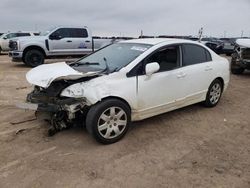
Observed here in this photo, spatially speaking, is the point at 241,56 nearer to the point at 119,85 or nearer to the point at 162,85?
the point at 162,85

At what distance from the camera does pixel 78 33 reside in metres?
15.4

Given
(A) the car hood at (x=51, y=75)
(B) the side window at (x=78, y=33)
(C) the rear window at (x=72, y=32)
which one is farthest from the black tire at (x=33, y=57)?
(A) the car hood at (x=51, y=75)

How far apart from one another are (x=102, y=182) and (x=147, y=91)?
190cm

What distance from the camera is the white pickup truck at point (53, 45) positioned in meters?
14.1

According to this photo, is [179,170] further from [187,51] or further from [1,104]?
[1,104]

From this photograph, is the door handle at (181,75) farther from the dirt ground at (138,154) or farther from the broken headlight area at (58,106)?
the broken headlight area at (58,106)

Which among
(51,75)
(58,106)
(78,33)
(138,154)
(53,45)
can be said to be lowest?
(138,154)

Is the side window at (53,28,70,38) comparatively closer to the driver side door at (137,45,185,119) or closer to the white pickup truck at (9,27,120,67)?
the white pickup truck at (9,27,120,67)

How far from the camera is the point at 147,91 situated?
16.7 ft

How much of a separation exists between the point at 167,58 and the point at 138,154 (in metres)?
2.02

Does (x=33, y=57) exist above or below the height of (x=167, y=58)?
below

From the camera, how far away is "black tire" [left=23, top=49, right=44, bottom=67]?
14.2 m

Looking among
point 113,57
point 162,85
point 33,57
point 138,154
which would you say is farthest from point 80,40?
point 138,154

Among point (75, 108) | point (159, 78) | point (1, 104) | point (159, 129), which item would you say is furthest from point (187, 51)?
point (1, 104)
